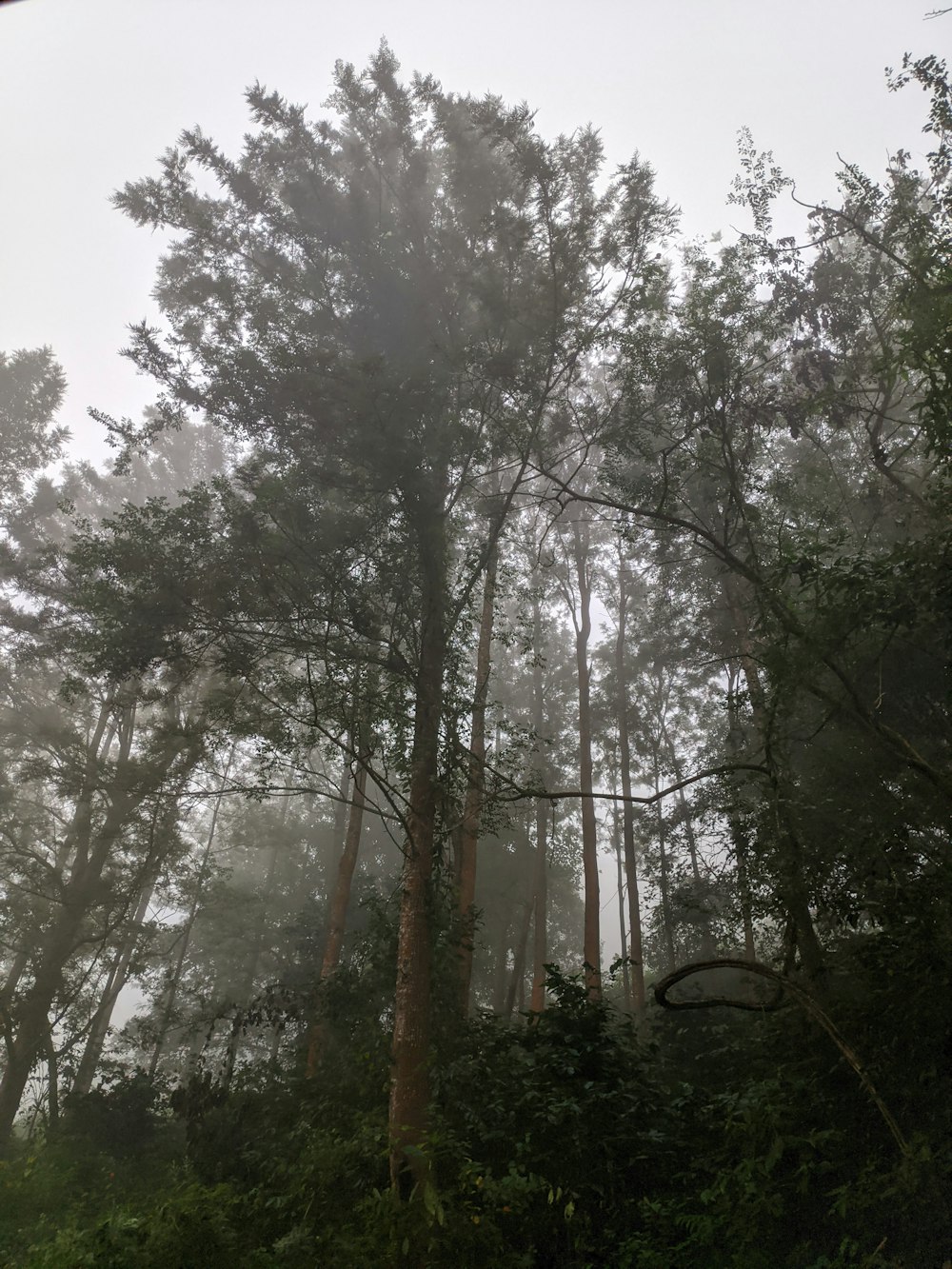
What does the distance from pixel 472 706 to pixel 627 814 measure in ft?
39.1

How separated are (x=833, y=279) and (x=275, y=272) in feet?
24.9

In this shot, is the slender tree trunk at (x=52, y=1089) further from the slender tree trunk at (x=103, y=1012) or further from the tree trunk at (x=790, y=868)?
the tree trunk at (x=790, y=868)

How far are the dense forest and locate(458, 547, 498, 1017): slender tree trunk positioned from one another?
151 millimetres

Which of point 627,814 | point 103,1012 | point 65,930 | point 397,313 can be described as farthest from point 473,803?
point 103,1012

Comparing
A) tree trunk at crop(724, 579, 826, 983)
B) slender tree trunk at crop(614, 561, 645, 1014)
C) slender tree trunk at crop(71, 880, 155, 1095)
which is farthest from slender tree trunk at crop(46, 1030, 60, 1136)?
tree trunk at crop(724, 579, 826, 983)

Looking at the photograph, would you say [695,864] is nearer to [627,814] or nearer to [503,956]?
[627,814]

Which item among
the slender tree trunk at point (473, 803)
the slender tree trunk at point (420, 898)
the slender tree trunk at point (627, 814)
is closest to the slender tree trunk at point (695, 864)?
the slender tree trunk at point (627, 814)

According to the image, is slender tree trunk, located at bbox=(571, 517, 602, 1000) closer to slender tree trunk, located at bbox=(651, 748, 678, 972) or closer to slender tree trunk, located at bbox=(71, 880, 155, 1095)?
slender tree trunk, located at bbox=(651, 748, 678, 972)

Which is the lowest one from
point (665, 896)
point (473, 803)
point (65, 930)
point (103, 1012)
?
point (103, 1012)

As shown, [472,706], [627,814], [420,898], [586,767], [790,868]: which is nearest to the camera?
[790,868]

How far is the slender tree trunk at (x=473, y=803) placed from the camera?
866cm

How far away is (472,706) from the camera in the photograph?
26.1 feet

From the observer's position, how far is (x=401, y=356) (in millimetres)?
9273

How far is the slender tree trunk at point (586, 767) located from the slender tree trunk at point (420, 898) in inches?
124
